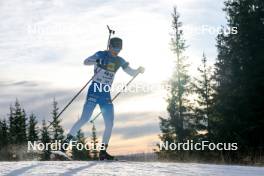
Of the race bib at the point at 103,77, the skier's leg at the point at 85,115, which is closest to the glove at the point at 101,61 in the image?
the race bib at the point at 103,77

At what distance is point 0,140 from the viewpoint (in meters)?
57.4

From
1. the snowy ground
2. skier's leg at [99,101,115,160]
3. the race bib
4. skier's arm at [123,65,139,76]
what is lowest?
the snowy ground

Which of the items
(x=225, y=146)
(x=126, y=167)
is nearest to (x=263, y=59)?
(x=225, y=146)

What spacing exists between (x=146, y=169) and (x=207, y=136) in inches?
1038

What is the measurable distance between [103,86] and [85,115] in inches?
Result: 31.0

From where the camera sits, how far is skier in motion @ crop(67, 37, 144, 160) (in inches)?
468

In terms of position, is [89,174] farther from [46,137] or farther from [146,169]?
[46,137]

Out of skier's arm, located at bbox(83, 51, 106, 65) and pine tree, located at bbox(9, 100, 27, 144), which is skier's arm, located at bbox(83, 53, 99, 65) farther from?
pine tree, located at bbox(9, 100, 27, 144)

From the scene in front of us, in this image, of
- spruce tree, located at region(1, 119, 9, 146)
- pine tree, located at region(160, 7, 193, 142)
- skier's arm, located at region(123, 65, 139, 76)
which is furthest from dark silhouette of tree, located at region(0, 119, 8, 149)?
skier's arm, located at region(123, 65, 139, 76)

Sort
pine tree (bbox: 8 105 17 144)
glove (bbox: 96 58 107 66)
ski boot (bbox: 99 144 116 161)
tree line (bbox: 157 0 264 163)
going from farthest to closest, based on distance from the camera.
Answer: pine tree (bbox: 8 105 17 144)
tree line (bbox: 157 0 264 163)
glove (bbox: 96 58 107 66)
ski boot (bbox: 99 144 116 161)

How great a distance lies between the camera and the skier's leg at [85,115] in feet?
38.9

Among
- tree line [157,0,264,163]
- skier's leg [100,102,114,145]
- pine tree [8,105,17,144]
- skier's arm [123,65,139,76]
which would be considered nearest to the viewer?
skier's leg [100,102,114,145]

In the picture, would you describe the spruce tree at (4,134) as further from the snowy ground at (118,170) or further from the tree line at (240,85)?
the snowy ground at (118,170)

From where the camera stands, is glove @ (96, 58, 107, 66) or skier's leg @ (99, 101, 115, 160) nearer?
skier's leg @ (99, 101, 115, 160)
